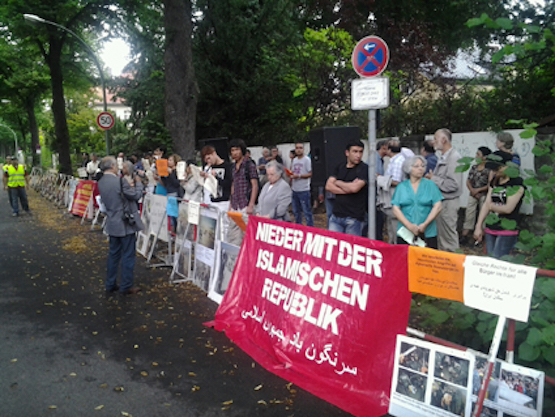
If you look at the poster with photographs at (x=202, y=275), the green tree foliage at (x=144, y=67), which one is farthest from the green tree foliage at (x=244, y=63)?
the poster with photographs at (x=202, y=275)

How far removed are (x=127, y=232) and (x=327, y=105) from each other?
14136mm

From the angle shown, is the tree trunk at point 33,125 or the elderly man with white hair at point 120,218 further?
the tree trunk at point 33,125

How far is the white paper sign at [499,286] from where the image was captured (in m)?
2.99

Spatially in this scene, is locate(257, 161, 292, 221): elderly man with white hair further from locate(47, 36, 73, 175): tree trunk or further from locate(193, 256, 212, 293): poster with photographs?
locate(47, 36, 73, 175): tree trunk

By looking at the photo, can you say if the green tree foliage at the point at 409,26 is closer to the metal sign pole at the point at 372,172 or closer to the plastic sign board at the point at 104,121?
the plastic sign board at the point at 104,121

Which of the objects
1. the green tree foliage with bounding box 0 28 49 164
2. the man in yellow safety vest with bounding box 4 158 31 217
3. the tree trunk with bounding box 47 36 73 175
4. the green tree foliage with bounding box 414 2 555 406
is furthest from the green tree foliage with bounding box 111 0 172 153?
the green tree foliage with bounding box 0 28 49 164

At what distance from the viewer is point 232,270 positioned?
636cm

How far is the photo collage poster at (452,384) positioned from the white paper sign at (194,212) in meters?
4.55

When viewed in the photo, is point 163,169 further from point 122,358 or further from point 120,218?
point 122,358

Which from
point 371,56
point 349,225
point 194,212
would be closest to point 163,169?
point 194,212

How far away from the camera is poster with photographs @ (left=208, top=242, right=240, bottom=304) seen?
6382 millimetres

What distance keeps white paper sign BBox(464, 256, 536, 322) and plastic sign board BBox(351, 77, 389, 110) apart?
3190 millimetres

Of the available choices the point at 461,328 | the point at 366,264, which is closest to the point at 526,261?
the point at 461,328

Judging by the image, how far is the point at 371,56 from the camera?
6293 millimetres
